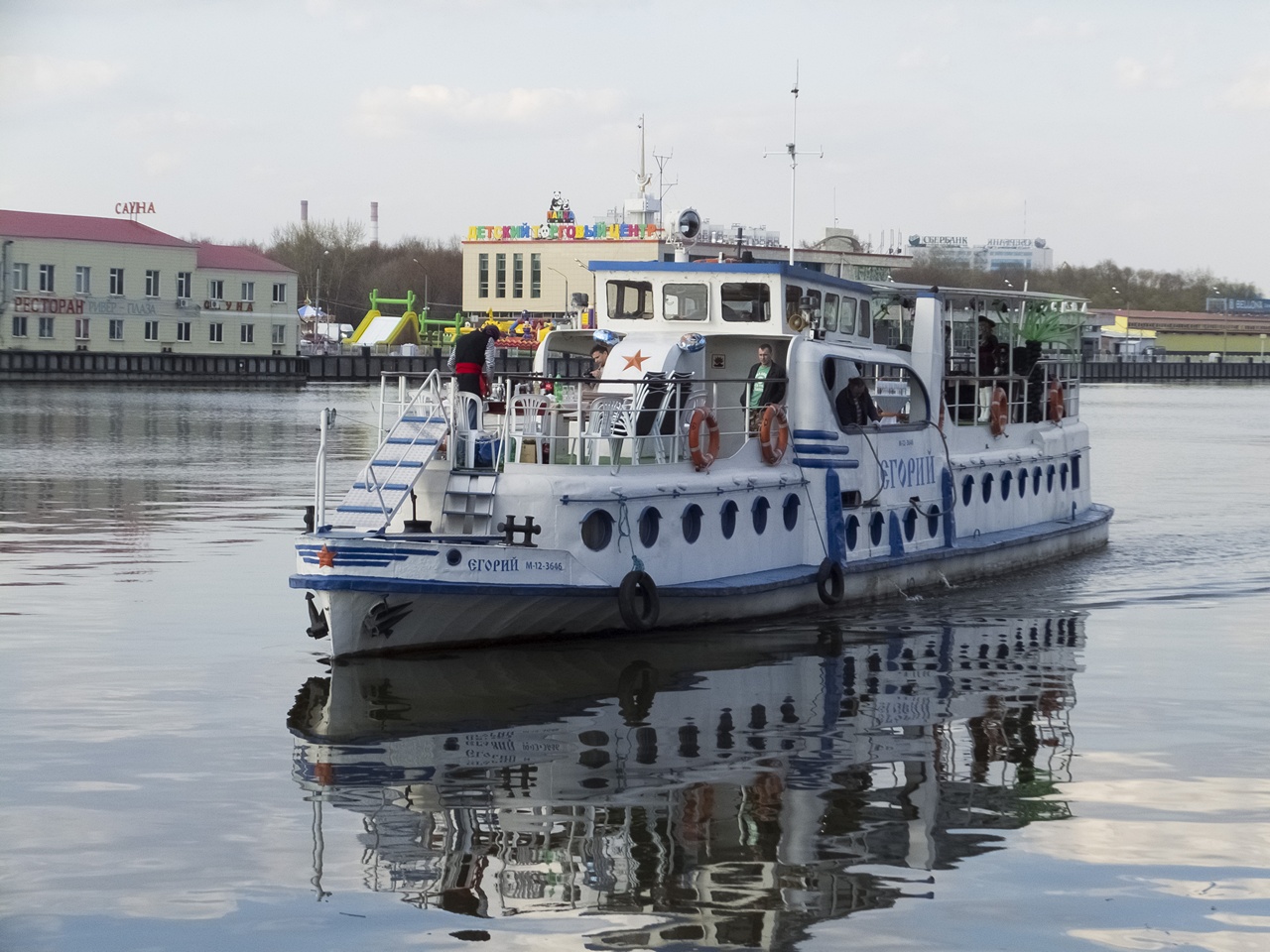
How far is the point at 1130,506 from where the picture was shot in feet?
Answer: 122

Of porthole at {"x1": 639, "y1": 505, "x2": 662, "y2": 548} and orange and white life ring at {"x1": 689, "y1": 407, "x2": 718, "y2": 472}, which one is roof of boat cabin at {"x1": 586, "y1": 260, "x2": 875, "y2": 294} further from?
porthole at {"x1": 639, "y1": 505, "x2": 662, "y2": 548}

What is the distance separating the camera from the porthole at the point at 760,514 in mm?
19500

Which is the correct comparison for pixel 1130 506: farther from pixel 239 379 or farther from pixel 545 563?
pixel 239 379

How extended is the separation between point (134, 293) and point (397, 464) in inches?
3249

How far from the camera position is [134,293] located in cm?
9456

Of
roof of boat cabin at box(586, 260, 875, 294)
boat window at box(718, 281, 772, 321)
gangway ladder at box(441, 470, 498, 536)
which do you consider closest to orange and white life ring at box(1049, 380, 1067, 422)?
roof of boat cabin at box(586, 260, 875, 294)

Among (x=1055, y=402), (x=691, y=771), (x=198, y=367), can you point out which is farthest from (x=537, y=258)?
(x=691, y=771)

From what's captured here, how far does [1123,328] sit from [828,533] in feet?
537

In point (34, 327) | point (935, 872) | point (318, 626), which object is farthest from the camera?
point (34, 327)

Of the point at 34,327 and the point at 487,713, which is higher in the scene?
the point at 34,327

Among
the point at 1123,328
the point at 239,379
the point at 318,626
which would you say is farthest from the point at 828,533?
the point at 1123,328

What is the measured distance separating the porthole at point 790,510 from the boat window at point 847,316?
3244 millimetres

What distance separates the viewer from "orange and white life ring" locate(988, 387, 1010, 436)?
2519cm

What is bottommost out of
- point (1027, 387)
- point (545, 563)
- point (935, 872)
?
point (935, 872)
